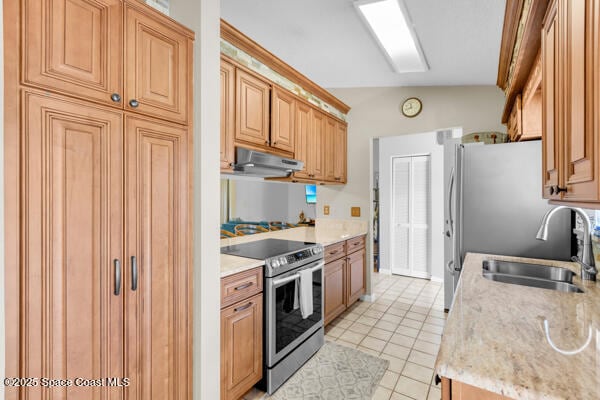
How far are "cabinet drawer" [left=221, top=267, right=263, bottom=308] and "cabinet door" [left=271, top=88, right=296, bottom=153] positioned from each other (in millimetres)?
1143

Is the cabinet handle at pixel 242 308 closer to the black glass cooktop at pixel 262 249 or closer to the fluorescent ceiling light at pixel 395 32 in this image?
the black glass cooktop at pixel 262 249

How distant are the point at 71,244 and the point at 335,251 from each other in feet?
7.33

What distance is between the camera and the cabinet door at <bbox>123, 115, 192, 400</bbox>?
128cm

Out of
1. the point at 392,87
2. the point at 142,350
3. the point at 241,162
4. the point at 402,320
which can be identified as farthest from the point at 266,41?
the point at 402,320

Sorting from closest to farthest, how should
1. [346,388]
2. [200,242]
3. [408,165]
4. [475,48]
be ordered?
[200,242] → [346,388] → [475,48] → [408,165]

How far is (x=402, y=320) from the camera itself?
3131mm

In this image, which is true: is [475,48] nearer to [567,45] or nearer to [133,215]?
[567,45]

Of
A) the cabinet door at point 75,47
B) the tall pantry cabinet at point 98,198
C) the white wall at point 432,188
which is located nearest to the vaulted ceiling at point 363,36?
the tall pantry cabinet at point 98,198

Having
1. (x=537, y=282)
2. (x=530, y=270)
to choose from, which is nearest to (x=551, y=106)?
(x=537, y=282)

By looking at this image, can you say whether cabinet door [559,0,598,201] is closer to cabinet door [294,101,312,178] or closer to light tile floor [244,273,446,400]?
light tile floor [244,273,446,400]

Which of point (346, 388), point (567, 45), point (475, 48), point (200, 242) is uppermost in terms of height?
point (475, 48)

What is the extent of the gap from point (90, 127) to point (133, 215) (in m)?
0.38

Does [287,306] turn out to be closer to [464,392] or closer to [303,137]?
[464,392]

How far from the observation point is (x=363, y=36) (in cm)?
237
